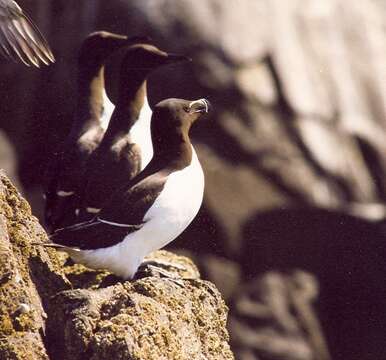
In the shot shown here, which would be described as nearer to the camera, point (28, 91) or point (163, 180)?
point (163, 180)

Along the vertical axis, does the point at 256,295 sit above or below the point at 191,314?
below

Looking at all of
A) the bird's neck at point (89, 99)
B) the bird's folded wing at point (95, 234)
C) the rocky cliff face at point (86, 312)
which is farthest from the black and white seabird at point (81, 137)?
the rocky cliff face at point (86, 312)

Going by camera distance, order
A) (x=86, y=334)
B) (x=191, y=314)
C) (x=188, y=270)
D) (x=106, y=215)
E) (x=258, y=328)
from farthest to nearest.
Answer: (x=258, y=328), (x=188, y=270), (x=106, y=215), (x=191, y=314), (x=86, y=334)

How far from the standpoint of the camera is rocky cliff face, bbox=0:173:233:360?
360cm

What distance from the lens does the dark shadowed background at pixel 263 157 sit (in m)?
7.62

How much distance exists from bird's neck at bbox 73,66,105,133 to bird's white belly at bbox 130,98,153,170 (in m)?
0.27

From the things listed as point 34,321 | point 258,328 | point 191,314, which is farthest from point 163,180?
point 258,328

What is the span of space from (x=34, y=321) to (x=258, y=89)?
4324 mm

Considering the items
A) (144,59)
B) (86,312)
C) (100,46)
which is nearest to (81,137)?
(144,59)

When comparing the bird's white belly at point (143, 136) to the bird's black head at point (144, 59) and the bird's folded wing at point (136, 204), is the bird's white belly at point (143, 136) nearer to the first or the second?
the bird's black head at point (144, 59)

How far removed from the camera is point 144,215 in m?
4.35

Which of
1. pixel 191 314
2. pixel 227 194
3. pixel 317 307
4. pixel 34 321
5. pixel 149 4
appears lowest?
pixel 317 307

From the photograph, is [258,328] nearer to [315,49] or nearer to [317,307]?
[317,307]

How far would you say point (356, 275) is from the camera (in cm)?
779
